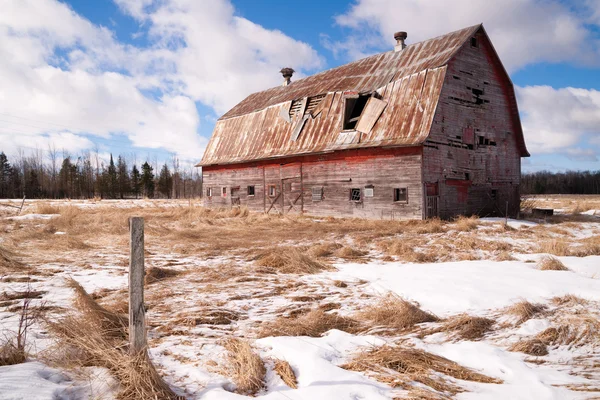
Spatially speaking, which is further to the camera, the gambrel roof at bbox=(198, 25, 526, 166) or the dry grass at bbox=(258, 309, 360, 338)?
the gambrel roof at bbox=(198, 25, 526, 166)

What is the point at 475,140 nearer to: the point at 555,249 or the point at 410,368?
the point at 555,249

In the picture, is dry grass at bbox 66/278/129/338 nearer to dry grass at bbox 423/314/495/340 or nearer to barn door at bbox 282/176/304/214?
dry grass at bbox 423/314/495/340

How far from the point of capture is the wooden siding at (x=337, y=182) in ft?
49.9

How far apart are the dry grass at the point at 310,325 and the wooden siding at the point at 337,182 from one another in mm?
11335

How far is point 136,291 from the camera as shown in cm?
295

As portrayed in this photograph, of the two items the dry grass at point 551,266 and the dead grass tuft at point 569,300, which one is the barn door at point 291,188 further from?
the dead grass tuft at point 569,300

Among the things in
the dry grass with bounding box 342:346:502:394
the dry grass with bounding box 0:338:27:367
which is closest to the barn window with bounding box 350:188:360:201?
the dry grass with bounding box 342:346:502:394

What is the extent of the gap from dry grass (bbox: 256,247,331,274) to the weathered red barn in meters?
8.96

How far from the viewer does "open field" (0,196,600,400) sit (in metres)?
2.78

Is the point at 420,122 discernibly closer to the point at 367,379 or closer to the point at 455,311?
the point at 455,311

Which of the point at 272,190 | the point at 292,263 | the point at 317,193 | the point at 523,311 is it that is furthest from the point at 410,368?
the point at 272,190

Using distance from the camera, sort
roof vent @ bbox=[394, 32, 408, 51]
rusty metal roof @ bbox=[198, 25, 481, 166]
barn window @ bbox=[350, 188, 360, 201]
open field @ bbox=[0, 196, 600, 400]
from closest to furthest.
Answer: open field @ bbox=[0, 196, 600, 400] → rusty metal roof @ bbox=[198, 25, 481, 166] → barn window @ bbox=[350, 188, 360, 201] → roof vent @ bbox=[394, 32, 408, 51]

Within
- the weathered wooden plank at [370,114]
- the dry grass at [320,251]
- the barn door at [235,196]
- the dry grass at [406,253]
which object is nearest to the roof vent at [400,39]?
the weathered wooden plank at [370,114]

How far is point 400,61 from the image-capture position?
18.3m
